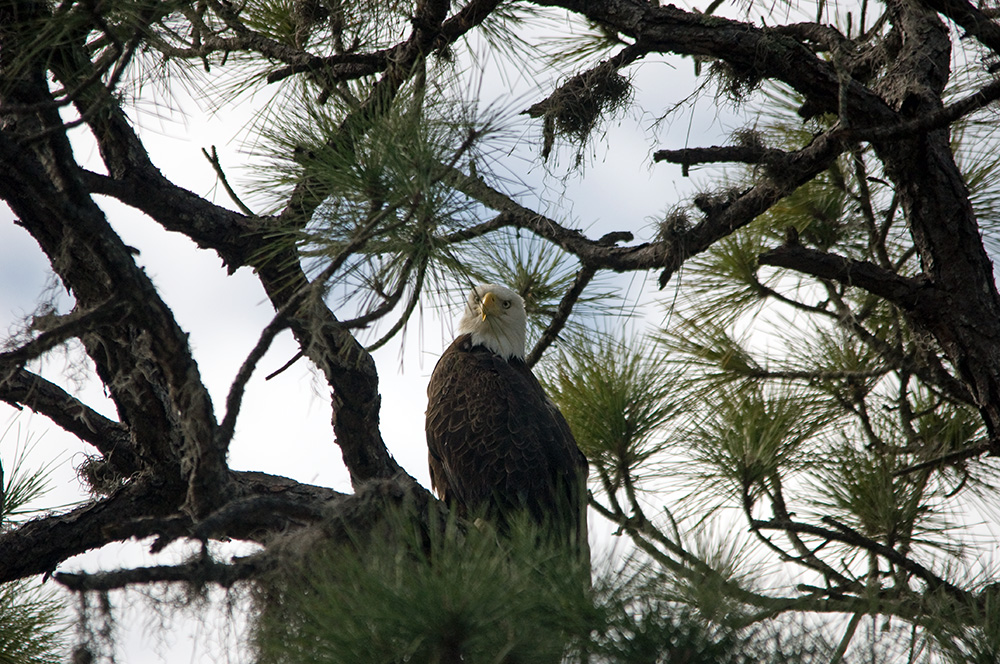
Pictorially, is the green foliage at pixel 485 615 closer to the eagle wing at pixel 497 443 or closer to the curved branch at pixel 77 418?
the curved branch at pixel 77 418

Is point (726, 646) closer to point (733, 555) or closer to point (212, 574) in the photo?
point (733, 555)

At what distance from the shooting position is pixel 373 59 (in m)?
2.33

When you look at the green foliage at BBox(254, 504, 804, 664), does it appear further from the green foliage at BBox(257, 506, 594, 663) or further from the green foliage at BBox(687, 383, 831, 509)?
the green foliage at BBox(687, 383, 831, 509)

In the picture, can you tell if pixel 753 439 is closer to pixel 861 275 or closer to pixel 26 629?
pixel 861 275

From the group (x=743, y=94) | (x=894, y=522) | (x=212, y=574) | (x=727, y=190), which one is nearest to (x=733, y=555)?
(x=212, y=574)

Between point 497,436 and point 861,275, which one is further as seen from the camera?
point 497,436

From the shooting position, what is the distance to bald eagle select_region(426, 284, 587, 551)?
114 inches

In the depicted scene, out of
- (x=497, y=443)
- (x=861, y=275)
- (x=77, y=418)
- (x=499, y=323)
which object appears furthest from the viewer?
(x=499, y=323)

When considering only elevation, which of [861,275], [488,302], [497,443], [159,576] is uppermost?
[488,302]

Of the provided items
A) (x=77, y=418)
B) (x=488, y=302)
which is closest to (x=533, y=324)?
(x=488, y=302)

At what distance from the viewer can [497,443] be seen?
299 centimetres

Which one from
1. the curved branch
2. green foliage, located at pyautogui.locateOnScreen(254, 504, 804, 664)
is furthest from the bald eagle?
green foliage, located at pyautogui.locateOnScreen(254, 504, 804, 664)

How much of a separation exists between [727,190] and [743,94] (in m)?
0.36

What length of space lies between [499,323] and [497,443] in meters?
0.61
